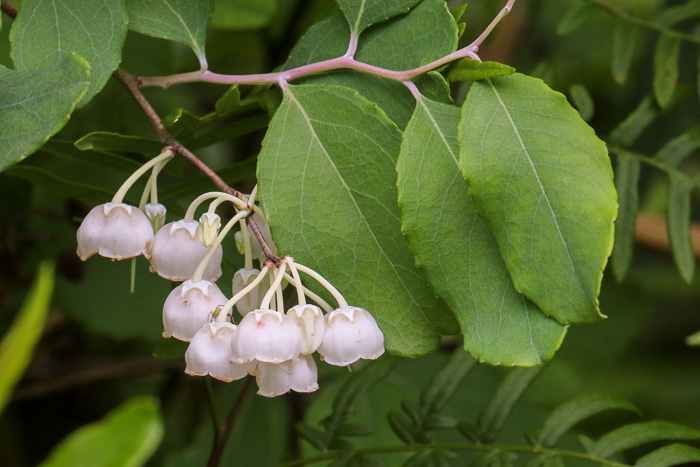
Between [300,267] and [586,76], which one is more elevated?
[300,267]

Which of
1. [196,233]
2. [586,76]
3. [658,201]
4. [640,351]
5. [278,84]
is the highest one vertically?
[278,84]

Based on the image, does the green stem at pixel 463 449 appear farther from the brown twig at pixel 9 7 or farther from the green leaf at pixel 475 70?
the brown twig at pixel 9 7

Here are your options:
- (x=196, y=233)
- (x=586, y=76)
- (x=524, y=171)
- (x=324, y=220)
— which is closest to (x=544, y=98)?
(x=524, y=171)

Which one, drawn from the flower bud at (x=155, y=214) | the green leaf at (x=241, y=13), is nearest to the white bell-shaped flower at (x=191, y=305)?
the flower bud at (x=155, y=214)

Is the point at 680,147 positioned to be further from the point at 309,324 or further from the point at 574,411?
the point at 309,324

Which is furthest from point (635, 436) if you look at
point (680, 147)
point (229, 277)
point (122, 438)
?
point (122, 438)

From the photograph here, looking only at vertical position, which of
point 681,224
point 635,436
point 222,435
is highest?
point 681,224

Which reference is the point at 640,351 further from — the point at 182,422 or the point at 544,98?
the point at 544,98
